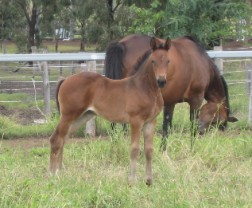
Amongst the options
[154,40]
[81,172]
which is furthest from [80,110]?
[154,40]

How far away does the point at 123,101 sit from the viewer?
266 inches

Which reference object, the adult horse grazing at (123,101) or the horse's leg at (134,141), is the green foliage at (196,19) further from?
the horse's leg at (134,141)

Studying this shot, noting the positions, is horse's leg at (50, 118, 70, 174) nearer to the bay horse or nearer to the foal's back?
the foal's back

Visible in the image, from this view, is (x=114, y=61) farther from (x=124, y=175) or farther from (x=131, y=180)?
(x=131, y=180)

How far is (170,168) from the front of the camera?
6.47m

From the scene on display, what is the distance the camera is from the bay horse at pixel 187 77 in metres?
8.76

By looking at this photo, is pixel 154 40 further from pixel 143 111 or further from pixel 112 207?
pixel 112 207

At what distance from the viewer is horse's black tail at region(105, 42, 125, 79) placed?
8.86 m

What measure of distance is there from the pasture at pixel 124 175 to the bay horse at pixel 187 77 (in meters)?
0.44

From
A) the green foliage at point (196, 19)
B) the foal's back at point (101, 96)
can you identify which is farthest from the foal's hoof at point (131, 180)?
the green foliage at point (196, 19)

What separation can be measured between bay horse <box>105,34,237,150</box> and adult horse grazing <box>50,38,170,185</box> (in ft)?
5.83

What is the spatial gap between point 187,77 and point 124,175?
2596mm

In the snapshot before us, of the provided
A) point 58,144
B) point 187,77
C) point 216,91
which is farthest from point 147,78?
point 216,91

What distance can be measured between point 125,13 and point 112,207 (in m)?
25.5
